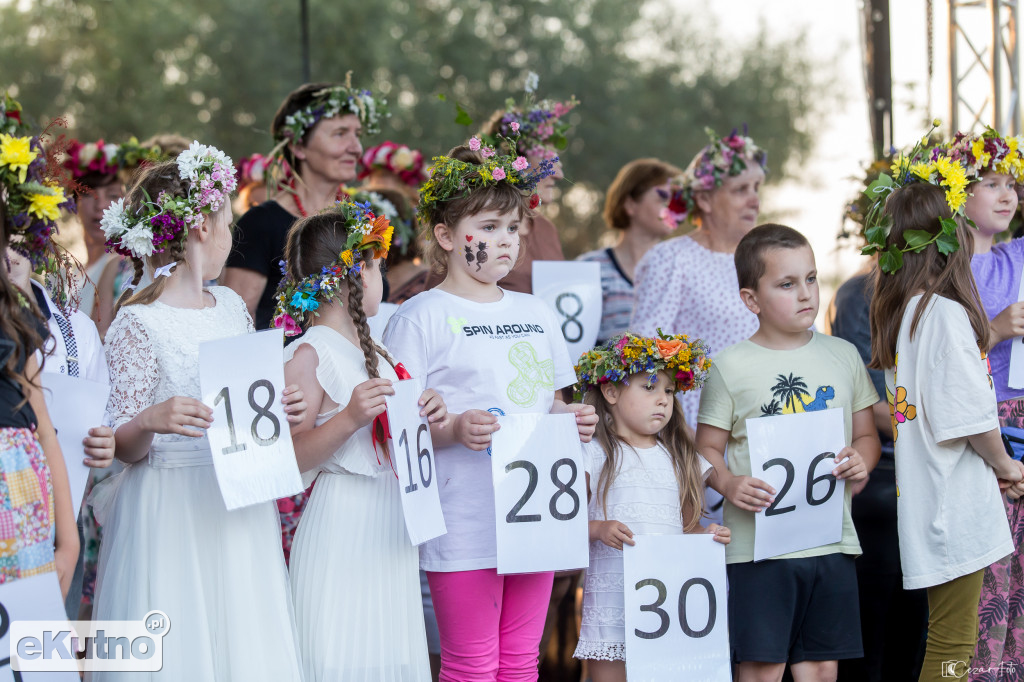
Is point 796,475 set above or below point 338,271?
below

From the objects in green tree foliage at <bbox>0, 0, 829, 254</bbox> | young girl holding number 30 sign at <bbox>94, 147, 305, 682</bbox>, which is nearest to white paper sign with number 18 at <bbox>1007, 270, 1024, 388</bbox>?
young girl holding number 30 sign at <bbox>94, 147, 305, 682</bbox>

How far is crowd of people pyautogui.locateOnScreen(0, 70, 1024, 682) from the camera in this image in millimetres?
2887

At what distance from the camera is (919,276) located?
3.71 m

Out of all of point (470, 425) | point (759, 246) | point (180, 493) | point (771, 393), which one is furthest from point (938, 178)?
point (180, 493)

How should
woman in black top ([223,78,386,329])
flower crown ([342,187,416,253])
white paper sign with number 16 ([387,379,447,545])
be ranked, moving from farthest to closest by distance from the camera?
1. flower crown ([342,187,416,253])
2. woman in black top ([223,78,386,329])
3. white paper sign with number 16 ([387,379,447,545])

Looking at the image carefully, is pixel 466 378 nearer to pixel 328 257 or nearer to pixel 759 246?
pixel 328 257

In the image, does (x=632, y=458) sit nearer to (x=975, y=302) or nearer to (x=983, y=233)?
(x=975, y=302)

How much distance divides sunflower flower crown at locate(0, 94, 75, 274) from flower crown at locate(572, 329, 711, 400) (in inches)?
71.3

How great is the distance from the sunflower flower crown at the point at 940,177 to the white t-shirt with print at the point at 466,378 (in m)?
1.44

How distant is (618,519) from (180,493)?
1.49m

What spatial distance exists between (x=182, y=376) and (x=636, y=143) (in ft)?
52.4

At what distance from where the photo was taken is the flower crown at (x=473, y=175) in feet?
11.2

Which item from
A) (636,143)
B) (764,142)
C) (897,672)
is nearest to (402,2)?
(636,143)

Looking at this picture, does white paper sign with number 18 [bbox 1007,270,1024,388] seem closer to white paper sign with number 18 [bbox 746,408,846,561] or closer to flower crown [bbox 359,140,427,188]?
white paper sign with number 18 [bbox 746,408,846,561]
